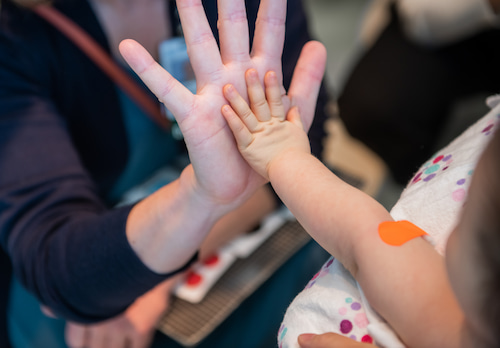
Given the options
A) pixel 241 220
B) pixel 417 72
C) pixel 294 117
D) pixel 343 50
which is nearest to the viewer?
pixel 294 117

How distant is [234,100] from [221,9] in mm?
67

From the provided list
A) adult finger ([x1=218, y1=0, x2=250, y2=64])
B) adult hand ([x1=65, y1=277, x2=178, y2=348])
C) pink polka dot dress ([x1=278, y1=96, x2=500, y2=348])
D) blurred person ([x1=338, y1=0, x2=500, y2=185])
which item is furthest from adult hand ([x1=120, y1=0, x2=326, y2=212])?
blurred person ([x1=338, y1=0, x2=500, y2=185])

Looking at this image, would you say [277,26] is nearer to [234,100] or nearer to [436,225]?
[234,100]

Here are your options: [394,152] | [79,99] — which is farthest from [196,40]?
[394,152]

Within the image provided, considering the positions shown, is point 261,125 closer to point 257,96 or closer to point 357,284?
point 257,96

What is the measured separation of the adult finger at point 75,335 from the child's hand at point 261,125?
1.14 ft

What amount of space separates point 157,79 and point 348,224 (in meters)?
0.17

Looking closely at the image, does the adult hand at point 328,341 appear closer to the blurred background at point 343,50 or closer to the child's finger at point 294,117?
the child's finger at point 294,117

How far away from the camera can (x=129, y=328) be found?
53 centimetres

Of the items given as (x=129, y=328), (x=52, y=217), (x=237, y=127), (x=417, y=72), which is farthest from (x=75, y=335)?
(x=417, y=72)

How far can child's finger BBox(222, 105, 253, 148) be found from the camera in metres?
0.33

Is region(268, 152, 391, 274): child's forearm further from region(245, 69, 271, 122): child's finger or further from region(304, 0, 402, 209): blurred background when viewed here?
region(304, 0, 402, 209): blurred background

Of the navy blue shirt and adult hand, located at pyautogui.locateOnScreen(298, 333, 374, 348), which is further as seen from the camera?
the navy blue shirt

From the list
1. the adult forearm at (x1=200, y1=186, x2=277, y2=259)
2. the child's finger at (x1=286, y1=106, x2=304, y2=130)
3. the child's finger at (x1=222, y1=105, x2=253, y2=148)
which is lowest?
the adult forearm at (x1=200, y1=186, x2=277, y2=259)
